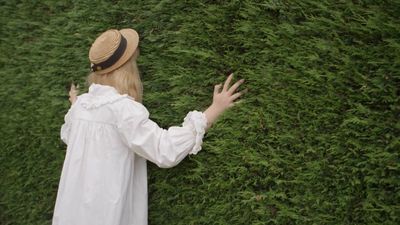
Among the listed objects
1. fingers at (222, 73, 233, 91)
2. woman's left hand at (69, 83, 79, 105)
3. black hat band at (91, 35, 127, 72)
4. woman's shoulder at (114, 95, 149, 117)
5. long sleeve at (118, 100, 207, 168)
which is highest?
black hat band at (91, 35, 127, 72)

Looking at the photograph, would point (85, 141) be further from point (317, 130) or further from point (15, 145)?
point (15, 145)

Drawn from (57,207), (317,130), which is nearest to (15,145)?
(57,207)

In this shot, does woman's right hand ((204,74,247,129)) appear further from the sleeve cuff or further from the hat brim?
the hat brim

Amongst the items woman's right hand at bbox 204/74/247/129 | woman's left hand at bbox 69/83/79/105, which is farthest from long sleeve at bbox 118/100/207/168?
woman's left hand at bbox 69/83/79/105

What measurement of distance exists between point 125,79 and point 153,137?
0.51 metres

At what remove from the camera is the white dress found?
9.18ft

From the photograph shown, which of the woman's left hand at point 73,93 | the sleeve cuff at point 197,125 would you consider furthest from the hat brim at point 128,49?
the woman's left hand at point 73,93

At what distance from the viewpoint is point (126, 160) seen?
2.98m

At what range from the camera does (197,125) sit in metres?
2.87

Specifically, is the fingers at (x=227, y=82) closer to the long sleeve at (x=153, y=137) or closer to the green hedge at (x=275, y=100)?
the green hedge at (x=275, y=100)

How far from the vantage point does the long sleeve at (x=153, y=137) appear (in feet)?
9.12

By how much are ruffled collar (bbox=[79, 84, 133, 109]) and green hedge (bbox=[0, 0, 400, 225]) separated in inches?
17.7

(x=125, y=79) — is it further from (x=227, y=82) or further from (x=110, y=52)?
(x=227, y=82)

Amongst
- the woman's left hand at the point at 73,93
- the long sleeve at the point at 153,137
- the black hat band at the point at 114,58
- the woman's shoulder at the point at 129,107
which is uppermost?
the black hat band at the point at 114,58
